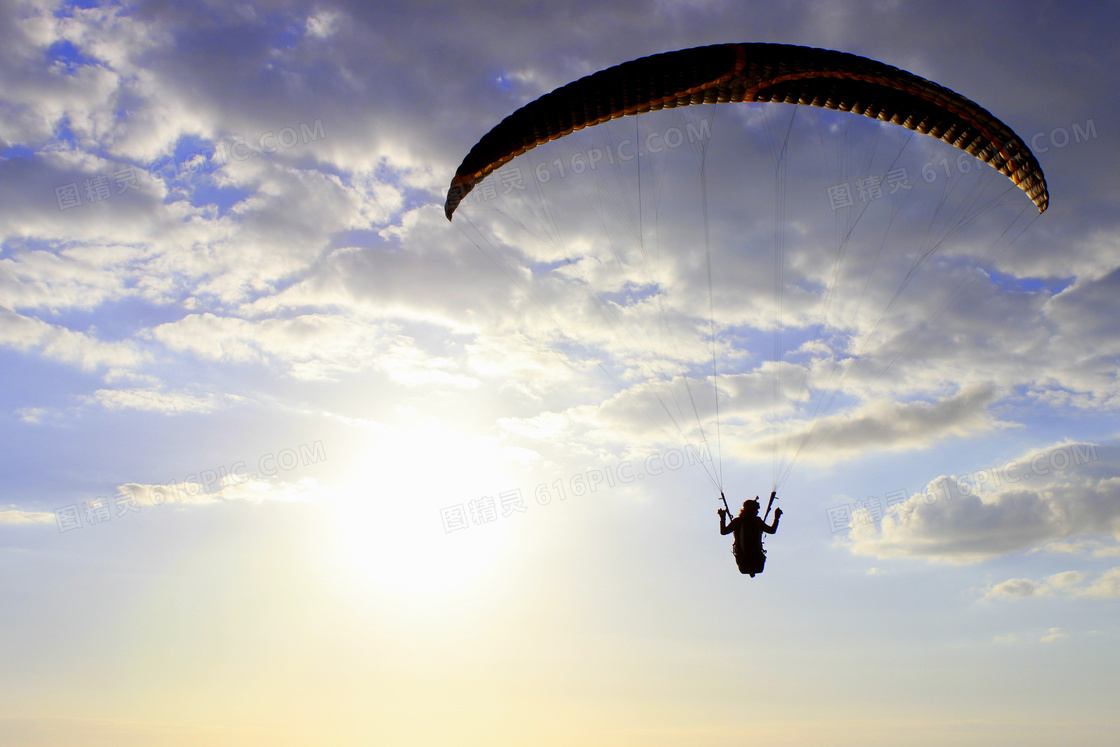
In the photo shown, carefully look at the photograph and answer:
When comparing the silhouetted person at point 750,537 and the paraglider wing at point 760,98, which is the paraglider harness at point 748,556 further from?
the paraglider wing at point 760,98

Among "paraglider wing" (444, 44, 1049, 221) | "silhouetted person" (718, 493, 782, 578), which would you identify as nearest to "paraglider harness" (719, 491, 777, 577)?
"silhouetted person" (718, 493, 782, 578)

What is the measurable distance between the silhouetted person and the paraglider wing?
31.1ft

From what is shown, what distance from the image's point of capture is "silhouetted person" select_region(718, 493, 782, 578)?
17.0 meters

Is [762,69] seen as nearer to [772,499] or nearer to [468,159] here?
[468,159]

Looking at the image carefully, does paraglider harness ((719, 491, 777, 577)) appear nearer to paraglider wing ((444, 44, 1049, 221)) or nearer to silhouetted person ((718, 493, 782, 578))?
silhouetted person ((718, 493, 782, 578))

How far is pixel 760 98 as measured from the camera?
56.8 ft

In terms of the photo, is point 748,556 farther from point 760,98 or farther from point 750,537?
point 760,98

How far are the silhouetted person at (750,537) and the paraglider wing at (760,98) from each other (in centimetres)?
949

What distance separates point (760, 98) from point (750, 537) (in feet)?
34.2

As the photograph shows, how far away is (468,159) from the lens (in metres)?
17.7

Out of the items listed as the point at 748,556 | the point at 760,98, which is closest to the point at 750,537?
the point at 748,556

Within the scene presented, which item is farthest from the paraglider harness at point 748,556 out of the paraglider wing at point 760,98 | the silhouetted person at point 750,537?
the paraglider wing at point 760,98

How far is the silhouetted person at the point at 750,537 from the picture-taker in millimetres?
17031

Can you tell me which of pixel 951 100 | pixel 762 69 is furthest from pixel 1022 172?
pixel 762 69
